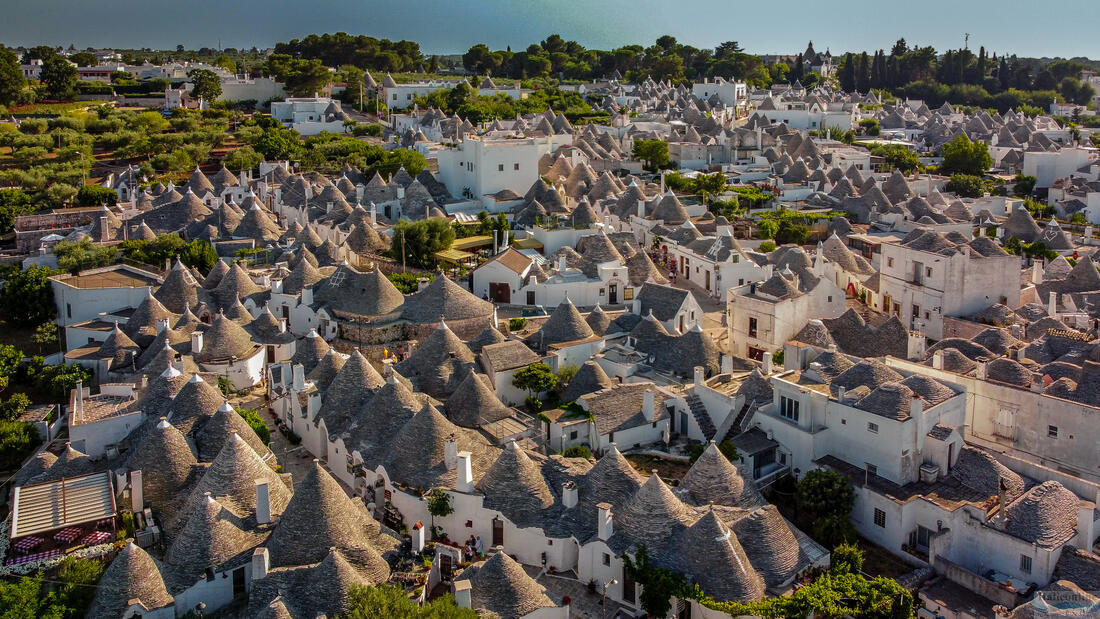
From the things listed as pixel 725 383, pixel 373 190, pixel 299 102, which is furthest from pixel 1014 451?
pixel 299 102

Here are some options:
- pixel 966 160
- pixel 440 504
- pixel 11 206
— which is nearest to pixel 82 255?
pixel 11 206

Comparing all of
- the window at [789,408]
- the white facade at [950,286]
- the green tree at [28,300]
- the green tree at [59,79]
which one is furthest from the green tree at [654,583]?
the green tree at [59,79]

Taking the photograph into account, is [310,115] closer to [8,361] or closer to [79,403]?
[8,361]

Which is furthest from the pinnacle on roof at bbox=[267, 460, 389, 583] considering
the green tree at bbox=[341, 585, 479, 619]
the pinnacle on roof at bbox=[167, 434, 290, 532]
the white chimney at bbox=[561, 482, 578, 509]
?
the white chimney at bbox=[561, 482, 578, 509]

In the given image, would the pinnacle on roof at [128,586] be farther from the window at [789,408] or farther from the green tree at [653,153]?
the green tree at [653,153]

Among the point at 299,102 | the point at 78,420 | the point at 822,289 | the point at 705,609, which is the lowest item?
the point at 705,609

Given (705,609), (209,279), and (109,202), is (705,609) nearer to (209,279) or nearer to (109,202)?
(209,279)
